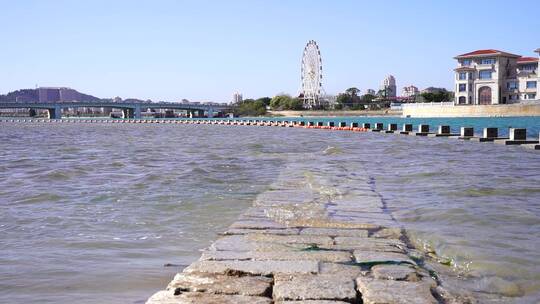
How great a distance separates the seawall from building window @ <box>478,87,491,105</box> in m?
7.64

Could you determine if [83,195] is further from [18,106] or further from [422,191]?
[18,106]

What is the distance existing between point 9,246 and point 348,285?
3778mm

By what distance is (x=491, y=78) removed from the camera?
114 meters

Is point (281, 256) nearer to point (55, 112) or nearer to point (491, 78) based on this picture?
point (491, 78)

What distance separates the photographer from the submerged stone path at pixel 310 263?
373cm

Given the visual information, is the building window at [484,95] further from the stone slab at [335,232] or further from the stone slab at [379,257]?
the stone slab at [379,257]

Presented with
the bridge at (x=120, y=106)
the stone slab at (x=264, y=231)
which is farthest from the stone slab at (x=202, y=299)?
the bridge at (x=120, y=106)

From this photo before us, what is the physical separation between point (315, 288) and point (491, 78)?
119m

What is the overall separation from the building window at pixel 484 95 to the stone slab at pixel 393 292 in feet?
391

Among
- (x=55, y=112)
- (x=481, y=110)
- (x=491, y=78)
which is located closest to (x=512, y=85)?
(x=491, y=78)

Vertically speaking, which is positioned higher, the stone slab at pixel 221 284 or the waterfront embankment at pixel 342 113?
the stone slab at pixel 221 284

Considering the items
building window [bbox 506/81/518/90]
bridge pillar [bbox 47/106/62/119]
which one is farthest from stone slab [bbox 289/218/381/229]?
bridge pillar [bbox 47/106/62/119]

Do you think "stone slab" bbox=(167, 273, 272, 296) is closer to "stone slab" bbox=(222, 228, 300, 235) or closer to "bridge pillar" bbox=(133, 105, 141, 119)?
"stone slab" bbox=(222, 228, 300, 235)

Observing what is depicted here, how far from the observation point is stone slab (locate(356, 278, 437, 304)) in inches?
142
